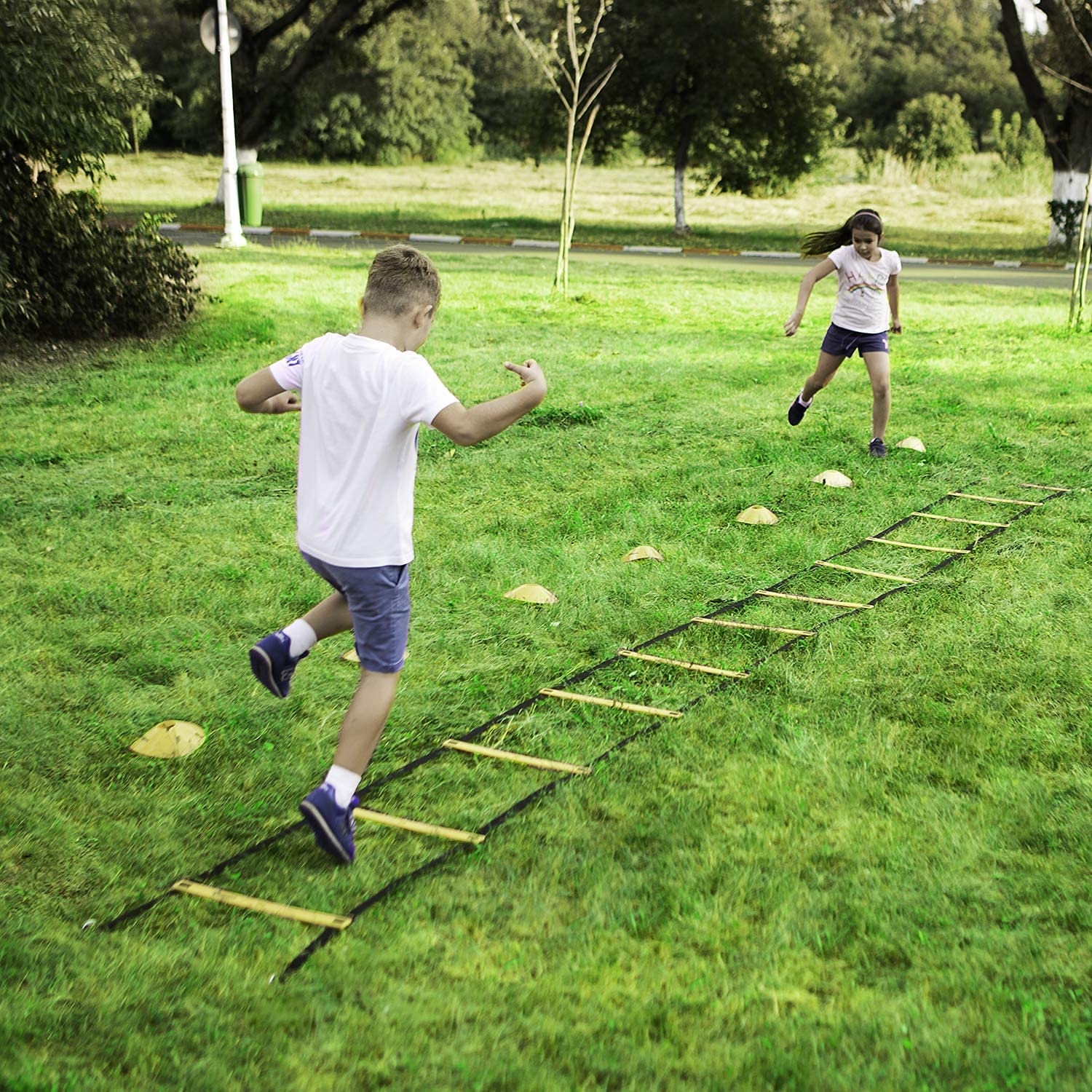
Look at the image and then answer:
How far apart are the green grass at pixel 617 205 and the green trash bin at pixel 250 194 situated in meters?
1.70

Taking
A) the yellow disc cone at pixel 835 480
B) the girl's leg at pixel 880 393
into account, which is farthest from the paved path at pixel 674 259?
the yellow disc cone at pixel 835 480

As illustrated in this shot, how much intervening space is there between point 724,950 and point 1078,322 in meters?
12.6

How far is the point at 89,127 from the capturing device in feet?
36.3

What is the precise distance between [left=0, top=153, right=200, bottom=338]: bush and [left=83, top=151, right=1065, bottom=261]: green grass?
11568 mm

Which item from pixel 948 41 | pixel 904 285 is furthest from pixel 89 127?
pixel 948 41

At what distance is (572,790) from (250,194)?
67.5 ft

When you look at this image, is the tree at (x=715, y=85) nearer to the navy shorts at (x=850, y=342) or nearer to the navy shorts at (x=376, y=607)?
the navy shorts at (x=850, y=342)

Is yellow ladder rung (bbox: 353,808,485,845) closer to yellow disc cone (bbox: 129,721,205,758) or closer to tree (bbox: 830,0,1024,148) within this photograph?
yellow disc cone (bbox: 129,721,205,758)

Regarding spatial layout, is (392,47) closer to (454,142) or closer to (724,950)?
(454,142)

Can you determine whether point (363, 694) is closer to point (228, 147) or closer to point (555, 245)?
point (228, 147)

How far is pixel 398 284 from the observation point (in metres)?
3.38

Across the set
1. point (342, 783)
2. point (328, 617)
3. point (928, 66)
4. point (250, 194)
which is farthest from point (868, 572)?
point (928, 66)

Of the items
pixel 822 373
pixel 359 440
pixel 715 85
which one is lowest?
pixel 822 373

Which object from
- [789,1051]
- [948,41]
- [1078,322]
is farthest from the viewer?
[948,41]
